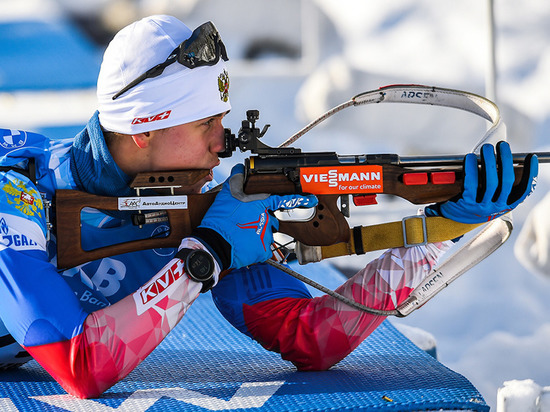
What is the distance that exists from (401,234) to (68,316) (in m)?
0.90

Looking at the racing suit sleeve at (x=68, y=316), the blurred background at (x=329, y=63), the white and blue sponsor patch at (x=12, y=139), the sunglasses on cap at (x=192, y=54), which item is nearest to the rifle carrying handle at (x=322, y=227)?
→ the racing suit sleeve at (x=68, y=316)

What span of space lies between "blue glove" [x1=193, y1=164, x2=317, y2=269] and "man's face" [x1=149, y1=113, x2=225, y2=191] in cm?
8

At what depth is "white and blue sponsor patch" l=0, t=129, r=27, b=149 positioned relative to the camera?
2.04 m

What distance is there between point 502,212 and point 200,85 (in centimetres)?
82

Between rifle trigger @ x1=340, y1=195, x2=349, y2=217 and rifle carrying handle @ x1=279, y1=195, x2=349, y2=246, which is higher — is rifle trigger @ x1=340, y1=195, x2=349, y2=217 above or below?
above

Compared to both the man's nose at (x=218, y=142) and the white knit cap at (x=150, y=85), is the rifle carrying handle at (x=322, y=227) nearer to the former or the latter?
the man's nose at (x=218, y=142)

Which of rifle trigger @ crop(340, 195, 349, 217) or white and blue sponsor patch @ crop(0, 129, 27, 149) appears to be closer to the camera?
rifle trigger @ crop(340, 195, 349, 217)

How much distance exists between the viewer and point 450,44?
5012 mm

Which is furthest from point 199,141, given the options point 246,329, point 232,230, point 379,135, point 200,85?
point 379,135

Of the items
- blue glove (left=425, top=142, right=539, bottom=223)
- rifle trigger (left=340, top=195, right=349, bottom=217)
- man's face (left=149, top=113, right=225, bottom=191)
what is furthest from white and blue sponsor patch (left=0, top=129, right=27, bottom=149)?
blue glove (left=425, top=142, right=539, bottom=223)

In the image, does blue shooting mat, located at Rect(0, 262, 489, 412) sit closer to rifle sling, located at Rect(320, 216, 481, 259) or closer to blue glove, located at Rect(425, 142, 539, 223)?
rifle sling, located at Rect(320, 216, 481, 259)

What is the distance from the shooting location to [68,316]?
1.63 m

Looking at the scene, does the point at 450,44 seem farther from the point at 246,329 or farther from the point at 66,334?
the point at 66,334

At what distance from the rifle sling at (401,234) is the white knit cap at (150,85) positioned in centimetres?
54
